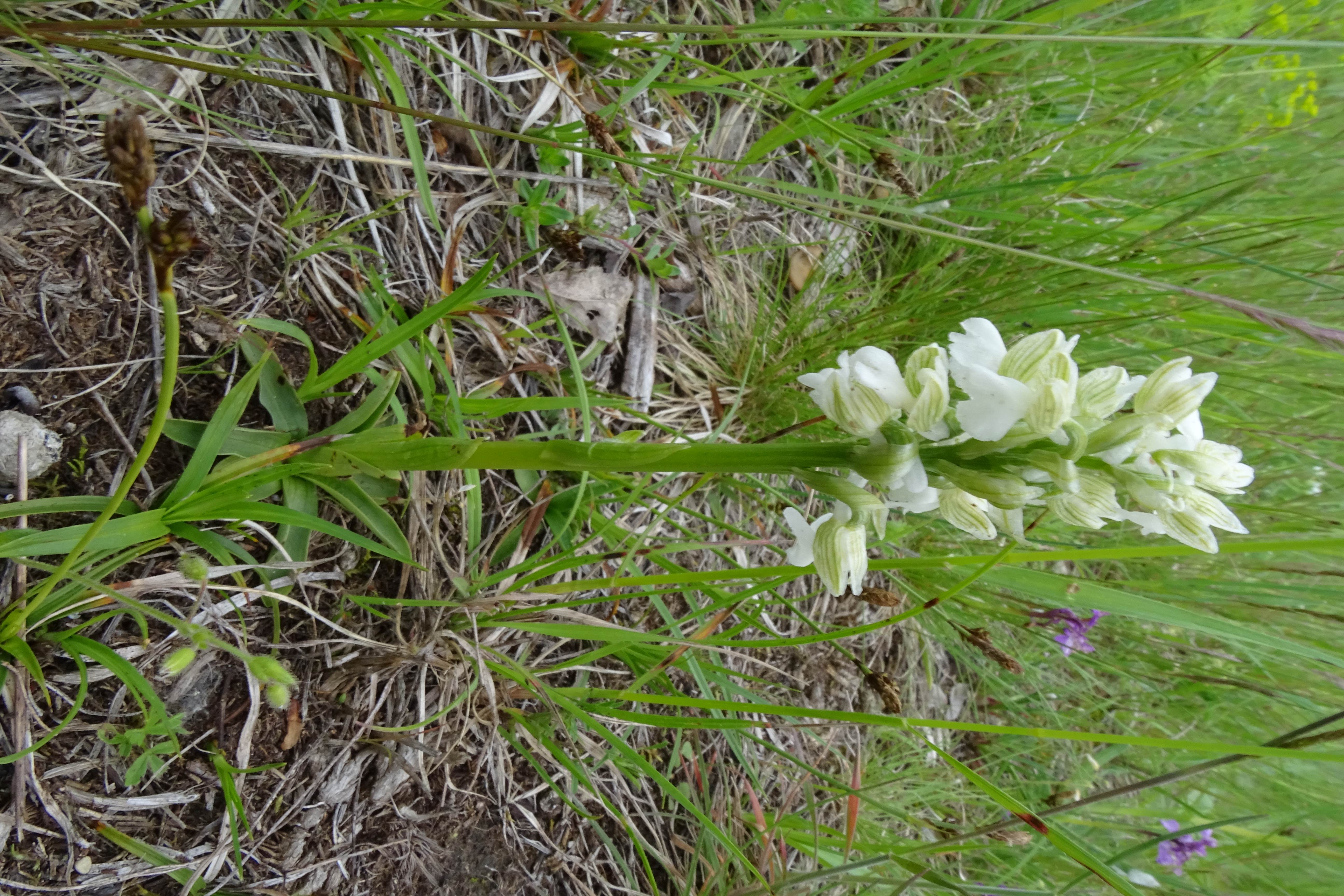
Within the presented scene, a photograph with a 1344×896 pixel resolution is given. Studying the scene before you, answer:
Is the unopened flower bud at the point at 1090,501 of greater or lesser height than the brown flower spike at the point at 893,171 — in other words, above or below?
below

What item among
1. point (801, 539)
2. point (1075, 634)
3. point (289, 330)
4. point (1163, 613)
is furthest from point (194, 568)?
point (1075, 634)

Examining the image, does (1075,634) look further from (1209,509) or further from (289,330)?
(289,330)

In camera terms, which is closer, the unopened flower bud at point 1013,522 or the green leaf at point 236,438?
the unopened flower bud at point 1013,522

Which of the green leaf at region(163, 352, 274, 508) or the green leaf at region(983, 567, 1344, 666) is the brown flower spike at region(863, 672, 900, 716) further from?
the green leaf at region(163, 352, 274, 508)

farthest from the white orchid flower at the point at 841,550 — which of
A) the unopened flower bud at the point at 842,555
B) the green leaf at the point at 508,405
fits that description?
the green leaf at the point at 508,405

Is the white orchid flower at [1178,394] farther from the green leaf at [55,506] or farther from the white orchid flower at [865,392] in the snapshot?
the green leaf at [55,506]

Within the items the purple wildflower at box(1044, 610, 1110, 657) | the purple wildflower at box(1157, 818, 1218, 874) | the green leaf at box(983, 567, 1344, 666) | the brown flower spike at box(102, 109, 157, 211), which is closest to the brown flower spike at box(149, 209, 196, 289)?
the brown flower spike at box(102, 109, 157, 211)
